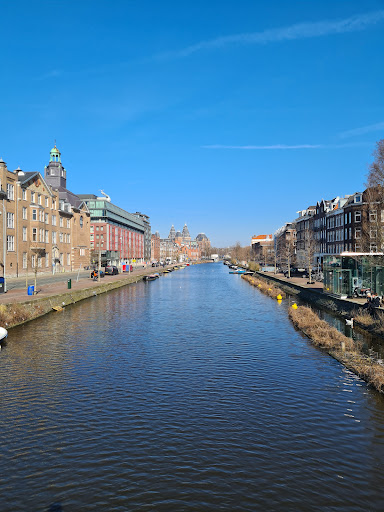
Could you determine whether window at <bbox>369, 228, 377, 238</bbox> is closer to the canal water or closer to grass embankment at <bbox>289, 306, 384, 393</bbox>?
grass embankment at <bbox>289, 306, 384, 393</bbox>

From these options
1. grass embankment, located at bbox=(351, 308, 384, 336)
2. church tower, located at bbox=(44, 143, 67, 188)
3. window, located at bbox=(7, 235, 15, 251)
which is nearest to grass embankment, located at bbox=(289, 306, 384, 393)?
grass embankment, located at bbox=(351, 308, 384, 336)

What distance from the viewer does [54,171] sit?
95250mm

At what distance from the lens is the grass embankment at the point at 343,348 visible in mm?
19344

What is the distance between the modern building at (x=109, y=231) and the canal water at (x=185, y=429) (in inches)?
3770

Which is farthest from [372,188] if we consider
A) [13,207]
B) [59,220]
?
[59,220]

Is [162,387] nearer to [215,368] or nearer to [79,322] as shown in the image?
[215,368]

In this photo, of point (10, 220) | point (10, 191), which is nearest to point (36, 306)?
point (10, 220)

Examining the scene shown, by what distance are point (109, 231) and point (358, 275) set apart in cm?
10062

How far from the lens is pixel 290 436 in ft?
44.9

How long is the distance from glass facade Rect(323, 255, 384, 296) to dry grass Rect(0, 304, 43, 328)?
30335mm

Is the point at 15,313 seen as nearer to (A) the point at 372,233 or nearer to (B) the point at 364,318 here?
(B) the point at 364,318

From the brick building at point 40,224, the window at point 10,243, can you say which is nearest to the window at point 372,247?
the brick building at point 40,224

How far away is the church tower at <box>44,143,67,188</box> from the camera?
94938mm

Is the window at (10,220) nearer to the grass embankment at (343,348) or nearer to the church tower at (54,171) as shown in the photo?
the church tower at (54,171)
